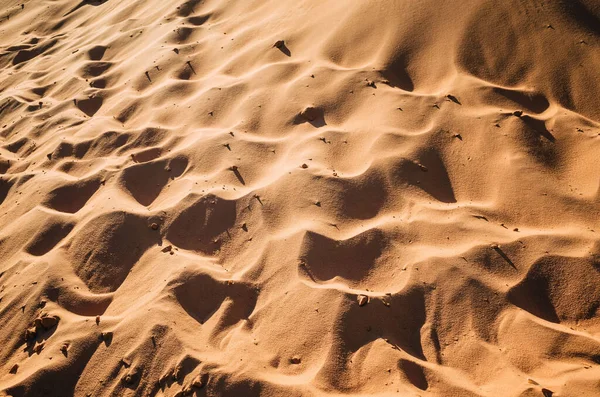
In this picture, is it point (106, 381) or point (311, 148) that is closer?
point (106, 381)

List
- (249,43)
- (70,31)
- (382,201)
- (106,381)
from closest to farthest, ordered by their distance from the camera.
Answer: (106,381)
(382,201)
(249,43)
(70,31)

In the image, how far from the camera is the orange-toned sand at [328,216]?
1702mm

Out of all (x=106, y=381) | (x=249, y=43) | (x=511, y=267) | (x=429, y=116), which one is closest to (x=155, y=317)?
(x=106, y=381)

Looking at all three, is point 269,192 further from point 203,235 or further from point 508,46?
point 508,46

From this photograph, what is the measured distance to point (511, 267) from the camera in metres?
1.82

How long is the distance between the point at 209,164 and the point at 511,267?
1.67 metres

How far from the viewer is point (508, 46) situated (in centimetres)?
254

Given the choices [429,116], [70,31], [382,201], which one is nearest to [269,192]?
[382,201]

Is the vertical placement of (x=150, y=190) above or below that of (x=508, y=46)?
below

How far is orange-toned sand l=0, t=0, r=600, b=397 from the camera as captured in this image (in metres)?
1.70

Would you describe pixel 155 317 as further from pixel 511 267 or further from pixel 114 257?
pixel 511 267

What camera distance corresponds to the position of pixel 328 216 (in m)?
2.14

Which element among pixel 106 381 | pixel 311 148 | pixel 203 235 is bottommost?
pixel 106 381

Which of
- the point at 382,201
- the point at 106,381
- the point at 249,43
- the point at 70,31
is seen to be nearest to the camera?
the point at 106,381
